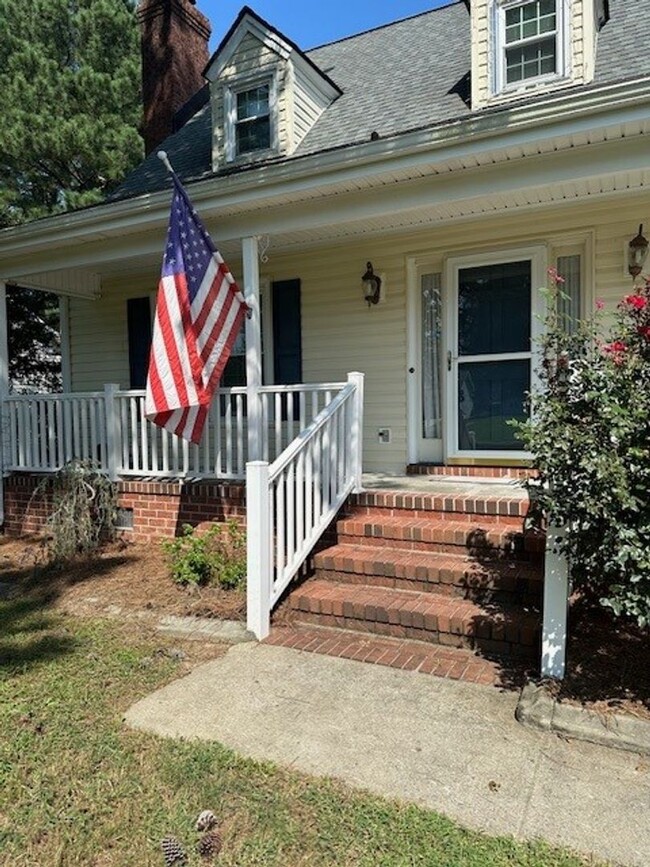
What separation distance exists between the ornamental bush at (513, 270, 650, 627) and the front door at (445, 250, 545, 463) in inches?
108

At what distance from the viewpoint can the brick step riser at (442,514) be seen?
4434 mm

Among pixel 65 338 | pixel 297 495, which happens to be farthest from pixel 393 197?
pixel 65 338

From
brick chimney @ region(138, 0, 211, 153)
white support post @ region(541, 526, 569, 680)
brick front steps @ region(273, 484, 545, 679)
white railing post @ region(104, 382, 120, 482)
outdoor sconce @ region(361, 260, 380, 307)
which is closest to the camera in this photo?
white support post @ region(541, 526, 569, 680)

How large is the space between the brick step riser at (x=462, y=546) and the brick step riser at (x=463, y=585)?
0.29m

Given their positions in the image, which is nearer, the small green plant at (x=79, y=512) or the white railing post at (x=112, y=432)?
the small green plant at (x=79, y=512)

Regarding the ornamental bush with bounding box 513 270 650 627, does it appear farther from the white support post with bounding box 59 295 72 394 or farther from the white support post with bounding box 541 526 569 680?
the white support post with bounding box 59 295 72 394

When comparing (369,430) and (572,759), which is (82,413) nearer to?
(369,430)

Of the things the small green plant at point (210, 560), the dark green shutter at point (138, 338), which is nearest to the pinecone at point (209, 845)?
the small green plant at point (210, 560)

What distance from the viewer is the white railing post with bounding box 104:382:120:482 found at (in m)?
6.16

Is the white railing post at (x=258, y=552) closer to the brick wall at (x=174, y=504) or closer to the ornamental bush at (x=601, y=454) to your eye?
the brick wall at (x=174, y=504)

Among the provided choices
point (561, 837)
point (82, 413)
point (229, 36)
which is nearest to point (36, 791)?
point (561, 837)

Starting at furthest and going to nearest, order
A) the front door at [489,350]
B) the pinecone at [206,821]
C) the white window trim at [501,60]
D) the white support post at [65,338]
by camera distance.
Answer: the white support post at [65,338] < the front door at [489,350] < the white window trim at [501,60] < the pinecone at [206,821]

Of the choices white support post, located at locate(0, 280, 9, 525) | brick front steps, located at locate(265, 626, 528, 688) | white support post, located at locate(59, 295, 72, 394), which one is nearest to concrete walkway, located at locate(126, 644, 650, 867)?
brick front steps, located at locate(265, 626, 528, 688)

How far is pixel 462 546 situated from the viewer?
4352mm
